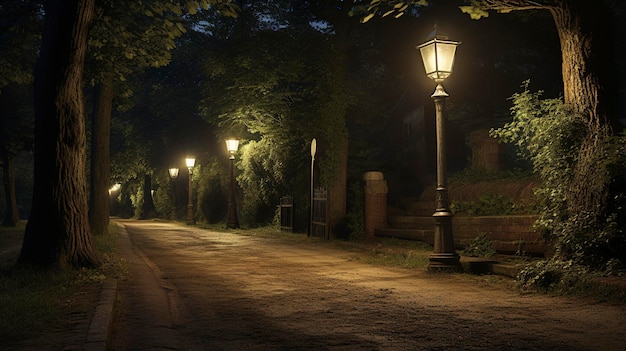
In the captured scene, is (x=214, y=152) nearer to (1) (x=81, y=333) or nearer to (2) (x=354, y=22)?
(2) (x=354, y=22)

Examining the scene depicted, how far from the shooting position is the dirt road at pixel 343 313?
17.3 feet

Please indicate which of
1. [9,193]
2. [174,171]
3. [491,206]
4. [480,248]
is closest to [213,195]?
[174,171]

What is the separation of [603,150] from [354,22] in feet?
40.5

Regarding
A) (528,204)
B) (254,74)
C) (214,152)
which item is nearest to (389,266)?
(528,204)

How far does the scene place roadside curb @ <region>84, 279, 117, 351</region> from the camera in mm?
4645

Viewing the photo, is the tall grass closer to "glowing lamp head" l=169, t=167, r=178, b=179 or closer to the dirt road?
the dirt road

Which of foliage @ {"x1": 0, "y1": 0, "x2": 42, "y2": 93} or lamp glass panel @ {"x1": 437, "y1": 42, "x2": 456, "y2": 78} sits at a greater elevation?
foliage @ {"x1": 0, "y1": 0, "x2": 42, "y2": 93}

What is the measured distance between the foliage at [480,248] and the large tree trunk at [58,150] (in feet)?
24.1

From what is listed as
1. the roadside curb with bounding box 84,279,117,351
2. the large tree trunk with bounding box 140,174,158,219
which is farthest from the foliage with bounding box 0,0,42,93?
the large tree trunk with bounding box 140,174,158,219

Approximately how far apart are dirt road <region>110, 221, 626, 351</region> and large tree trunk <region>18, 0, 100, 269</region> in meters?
1.22

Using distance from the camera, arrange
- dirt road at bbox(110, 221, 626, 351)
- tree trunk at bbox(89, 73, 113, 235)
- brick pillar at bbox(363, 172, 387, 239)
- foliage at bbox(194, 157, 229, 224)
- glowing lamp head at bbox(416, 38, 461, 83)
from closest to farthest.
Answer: dirt road at bbox(110, 221, 626, 351), glowing lamp head at bbox(416, 38, 461, 83), brick pillar at bbox(363, 172, 387, 239), tree trunk at bbox(89, 73, 113, 235), foliage at bbox(194, 157, 229, 224)

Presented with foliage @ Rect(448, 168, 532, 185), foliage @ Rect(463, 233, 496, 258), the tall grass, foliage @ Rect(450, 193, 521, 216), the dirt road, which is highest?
foliage @ Rect(448, 168, 532, 185)

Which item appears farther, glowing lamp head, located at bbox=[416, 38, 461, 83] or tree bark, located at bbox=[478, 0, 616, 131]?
glowing lamp head, located at bbox=[416, 38, 461, 83]

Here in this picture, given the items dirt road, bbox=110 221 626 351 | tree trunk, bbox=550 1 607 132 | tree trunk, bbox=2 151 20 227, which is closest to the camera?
dirt road, bbox=110 221 626 351
